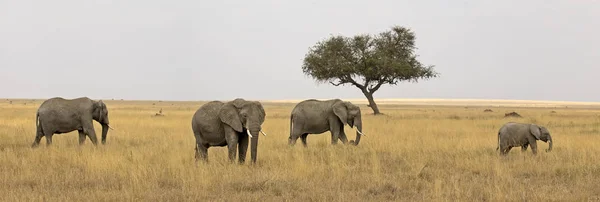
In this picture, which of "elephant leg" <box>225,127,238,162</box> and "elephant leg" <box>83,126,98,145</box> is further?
"elephant leg" <box>83,126,98,145</box>

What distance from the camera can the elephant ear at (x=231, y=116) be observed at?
10.7m

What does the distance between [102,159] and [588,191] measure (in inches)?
350

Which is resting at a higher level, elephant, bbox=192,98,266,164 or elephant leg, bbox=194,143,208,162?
elephant, bbox=192,98,266,164

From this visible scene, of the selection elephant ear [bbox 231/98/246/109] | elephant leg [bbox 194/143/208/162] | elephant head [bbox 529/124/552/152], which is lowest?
elephant leg [bbox 194/143/208/162]

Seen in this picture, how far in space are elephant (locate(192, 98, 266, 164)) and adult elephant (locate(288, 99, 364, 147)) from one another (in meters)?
5.17

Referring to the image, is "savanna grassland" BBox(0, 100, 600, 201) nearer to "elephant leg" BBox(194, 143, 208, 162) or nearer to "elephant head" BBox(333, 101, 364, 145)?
"elephant leg" BBox(194, 143, 208, 162)

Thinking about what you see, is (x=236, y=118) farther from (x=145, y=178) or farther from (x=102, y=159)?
(x=102, y=159)

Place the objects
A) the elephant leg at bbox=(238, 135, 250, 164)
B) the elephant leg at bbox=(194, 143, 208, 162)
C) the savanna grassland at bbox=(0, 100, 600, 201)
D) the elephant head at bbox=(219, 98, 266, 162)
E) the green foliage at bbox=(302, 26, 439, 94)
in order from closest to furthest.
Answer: the savanna grassland at bbox=(0, 100, 600, 201) → the elephant head at bbox=(219, 98, 266, 162) → the elephant leg at bbox=(238, 135, 250, 164) → the elephant leg at bbox=(194, 143, 208, 162) → the green foliage at bbox=(302, 26, 439, 94)

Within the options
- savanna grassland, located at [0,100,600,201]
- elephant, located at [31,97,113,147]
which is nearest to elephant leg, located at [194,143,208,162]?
savanna grassland, located at [0,100,600,201]

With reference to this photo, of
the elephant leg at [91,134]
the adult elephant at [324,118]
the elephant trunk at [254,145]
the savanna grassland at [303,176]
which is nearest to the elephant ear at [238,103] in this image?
the elephant trunk at [254,145]

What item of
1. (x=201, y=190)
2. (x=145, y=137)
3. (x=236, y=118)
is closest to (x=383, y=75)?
(x=145, y=137)

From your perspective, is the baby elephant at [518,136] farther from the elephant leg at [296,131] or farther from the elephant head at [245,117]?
the elephant head at [245,117]

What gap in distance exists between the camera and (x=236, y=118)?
10.7m

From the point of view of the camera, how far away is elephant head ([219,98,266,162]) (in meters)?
10.6
